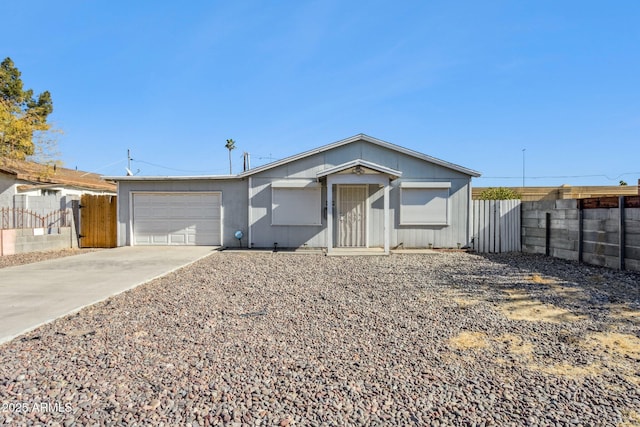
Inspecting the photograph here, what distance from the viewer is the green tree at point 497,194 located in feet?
55.3

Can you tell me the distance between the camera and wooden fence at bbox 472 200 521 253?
11617 mm

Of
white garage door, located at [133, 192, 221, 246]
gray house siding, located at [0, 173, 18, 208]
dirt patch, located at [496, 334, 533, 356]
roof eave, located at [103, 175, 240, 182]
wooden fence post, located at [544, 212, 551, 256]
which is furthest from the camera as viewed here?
gray house siding, located at [0, 173, 18, 208]

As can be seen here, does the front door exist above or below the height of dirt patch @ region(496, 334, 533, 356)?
above

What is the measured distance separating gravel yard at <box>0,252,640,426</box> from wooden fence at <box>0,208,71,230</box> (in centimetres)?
825

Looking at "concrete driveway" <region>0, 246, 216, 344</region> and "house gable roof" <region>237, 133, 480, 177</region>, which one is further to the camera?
"house gable roof" <region>237, 133, 480, 177</region>

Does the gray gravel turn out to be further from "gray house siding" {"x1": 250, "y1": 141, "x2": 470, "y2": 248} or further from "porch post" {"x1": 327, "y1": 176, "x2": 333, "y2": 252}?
"porch post" {"x1": 327, "y1": 176, "x2": 333, "y2": 252}

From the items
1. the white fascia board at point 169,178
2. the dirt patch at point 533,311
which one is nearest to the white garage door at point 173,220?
the white fascia board at point 169,178

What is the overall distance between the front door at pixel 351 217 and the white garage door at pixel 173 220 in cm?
446

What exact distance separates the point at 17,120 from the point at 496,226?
2145 cm

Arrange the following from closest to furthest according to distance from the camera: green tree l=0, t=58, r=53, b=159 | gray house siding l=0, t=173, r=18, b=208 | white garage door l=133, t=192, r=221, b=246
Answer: white garage door l=133, t=192, r=221, b=246
gray house siding l=0, t=173, r=18, b=208
green tree l=0, t=58, r=53, b=159

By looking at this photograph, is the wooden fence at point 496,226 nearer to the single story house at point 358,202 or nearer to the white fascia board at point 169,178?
the single story house at point 358,202

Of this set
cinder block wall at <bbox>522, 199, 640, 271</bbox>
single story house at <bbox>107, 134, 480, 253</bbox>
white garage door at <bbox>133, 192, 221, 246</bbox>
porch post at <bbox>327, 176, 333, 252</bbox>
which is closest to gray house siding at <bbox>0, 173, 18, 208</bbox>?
white garage door at <bbox>133, 192, 221, 246</bbox>

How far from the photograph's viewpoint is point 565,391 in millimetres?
2635

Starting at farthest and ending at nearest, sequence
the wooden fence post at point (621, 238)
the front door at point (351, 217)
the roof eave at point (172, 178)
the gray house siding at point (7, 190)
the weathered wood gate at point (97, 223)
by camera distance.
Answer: the gray house siding at point (7, 190), the weathered wood gate at point (97, 223), the roof eave at point (172, 178), the front door at point (351, 217), the wooden fence post at point (621, 238)
